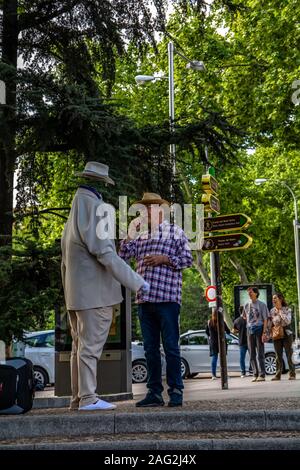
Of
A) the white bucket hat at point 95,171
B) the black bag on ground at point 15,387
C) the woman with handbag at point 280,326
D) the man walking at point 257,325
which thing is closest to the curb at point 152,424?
the black bag on ground at point 15,387

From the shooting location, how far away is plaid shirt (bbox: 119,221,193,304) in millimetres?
7668

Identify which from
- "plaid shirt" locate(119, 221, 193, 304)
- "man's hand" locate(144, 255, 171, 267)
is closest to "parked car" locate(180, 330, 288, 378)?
"plaid shirt" locate(119, 221, 193, 304)

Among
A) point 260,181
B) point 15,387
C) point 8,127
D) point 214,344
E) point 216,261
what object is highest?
point 260,181

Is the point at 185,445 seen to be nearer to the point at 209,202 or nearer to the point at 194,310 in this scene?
the point at 209,202

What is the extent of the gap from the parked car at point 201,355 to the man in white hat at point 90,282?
18211mm

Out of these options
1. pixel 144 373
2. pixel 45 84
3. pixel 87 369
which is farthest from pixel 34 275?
pixel 144 373

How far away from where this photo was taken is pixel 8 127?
11.4m

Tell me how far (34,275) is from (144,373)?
1220 cm

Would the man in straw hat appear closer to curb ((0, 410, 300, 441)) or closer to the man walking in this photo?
curb ((0, 410, 300, 441))

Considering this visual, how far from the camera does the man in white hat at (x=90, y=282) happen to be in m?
7.25

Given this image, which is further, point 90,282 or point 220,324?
point 220,324

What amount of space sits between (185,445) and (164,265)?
2.55 metres

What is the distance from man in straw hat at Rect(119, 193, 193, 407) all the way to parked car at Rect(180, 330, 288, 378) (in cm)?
1772

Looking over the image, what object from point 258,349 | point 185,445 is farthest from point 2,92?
point 258,349
